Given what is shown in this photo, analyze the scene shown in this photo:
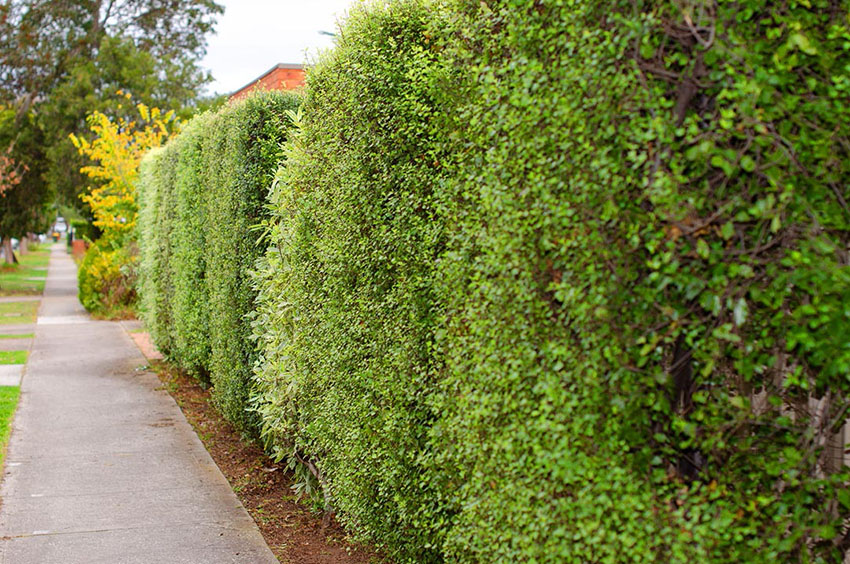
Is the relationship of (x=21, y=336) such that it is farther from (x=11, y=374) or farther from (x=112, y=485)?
(x=112, y=485)

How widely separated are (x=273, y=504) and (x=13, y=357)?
9.31 m

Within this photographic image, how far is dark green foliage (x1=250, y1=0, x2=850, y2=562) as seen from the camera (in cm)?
228

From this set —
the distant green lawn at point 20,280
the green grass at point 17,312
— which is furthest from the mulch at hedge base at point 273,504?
the distant green lawn at point 20,280

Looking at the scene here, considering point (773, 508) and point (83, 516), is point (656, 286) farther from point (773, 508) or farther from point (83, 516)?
point (83, 516)

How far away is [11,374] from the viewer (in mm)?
12492

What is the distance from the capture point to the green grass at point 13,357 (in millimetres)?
13745

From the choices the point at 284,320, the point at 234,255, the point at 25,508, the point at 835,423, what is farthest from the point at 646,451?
the point at 234,255

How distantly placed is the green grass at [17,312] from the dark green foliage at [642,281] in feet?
62.7

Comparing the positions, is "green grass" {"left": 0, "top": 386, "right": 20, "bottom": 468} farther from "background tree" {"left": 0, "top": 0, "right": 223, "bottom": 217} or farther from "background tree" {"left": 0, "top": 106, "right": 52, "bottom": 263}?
"background tree" {"left": 0, "top": 106, "right": 52, "bottom": 263}

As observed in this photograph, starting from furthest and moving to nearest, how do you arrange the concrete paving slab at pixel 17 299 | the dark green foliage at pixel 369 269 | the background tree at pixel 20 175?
the background tree at pixel 20 175
the concrete paving slab at pixel 17 299
the dark green foliage at pixel 369 269

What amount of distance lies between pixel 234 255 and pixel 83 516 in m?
2.66

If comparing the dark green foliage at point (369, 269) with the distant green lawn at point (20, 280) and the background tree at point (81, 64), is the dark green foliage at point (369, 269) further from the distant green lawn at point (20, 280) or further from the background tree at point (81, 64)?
the distant green lawn at point (20, 280)

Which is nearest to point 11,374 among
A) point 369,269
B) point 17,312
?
point 369,269

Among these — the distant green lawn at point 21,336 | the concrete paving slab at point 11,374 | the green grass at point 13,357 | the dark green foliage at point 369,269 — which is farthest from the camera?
the distant green lawn at point 21,336
